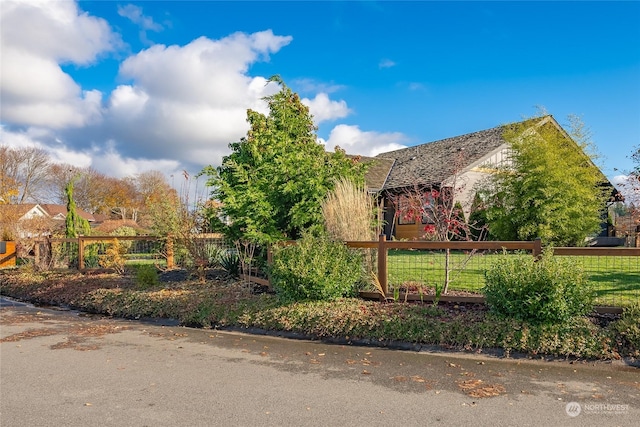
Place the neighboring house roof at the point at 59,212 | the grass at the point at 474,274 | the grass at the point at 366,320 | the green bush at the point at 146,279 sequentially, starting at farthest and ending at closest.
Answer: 1. the neighboring house roof at the point at 59,212
2. the green bush at the point at 146,279
3. the grass at the point at 474,274
4. the grass at the point at 366,320

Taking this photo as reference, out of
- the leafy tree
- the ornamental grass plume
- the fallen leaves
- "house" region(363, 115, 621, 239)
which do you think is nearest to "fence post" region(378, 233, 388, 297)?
the ornamental grass plume

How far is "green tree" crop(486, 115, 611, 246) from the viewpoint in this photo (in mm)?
16375

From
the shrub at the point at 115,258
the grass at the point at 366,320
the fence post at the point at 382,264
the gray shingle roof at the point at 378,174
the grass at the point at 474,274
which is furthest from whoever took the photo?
the gray shingle roof at the point at 378,174

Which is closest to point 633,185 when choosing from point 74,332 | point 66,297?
point 74,332

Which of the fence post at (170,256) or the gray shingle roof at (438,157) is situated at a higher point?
the gray shingle roof at (438,157)

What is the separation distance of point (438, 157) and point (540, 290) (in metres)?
17.8

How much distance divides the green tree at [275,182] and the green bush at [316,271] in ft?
3.93

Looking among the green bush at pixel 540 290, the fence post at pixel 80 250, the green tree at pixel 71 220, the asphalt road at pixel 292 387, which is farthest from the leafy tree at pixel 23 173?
the green bush at pixel 540 290

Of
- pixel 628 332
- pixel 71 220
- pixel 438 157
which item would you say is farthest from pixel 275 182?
pixel 438 157

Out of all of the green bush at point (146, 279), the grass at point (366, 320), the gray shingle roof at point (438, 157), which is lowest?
the grass at point (366, 320)

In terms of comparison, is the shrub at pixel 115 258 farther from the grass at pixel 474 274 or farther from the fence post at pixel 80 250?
the grass at pixel 474 274

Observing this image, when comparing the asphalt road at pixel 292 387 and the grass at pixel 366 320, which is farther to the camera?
the grass at pixel 366 320

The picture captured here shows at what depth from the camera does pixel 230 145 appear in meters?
11.8

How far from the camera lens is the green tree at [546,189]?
645 inches
